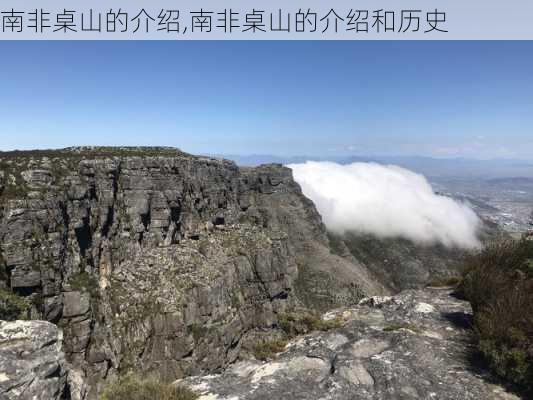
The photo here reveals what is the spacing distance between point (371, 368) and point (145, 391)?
542cm

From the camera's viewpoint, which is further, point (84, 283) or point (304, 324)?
point (84, 283)

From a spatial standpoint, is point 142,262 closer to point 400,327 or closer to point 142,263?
point 142,263

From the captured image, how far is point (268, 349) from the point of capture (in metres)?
11.5

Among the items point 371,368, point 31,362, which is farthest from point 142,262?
point 371,368

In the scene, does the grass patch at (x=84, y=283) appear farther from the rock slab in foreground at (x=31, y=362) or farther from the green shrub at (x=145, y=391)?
the green shrub at (x=145, y=391)

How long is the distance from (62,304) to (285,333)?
5167 cm

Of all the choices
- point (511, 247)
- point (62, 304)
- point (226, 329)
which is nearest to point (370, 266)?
point (226, 329)

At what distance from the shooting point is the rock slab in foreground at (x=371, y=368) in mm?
8945

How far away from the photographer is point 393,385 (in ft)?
30.0

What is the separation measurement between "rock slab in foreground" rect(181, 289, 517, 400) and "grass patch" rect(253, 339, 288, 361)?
1.08 feet

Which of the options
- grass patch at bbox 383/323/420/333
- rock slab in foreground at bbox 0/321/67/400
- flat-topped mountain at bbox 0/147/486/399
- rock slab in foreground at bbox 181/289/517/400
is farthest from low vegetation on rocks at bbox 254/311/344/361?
flat-topped mountain at bbox 0/147/486/399

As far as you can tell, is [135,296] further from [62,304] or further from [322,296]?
[322,296]

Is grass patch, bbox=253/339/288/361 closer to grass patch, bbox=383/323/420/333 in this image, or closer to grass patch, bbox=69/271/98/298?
grass patch, bbox=383/323/420/333

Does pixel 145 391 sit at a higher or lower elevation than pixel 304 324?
higher
